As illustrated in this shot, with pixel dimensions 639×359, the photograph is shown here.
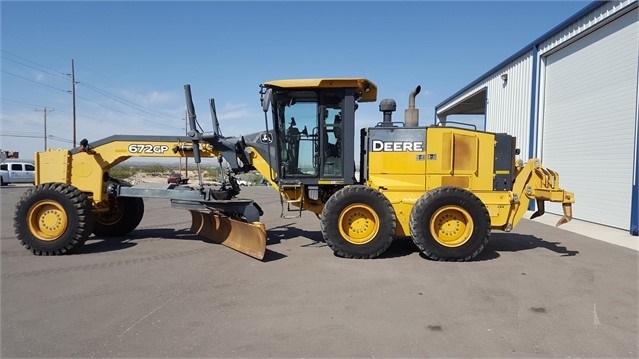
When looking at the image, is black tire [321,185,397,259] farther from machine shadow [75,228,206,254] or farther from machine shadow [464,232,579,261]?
machine shadow [75,228,206,254]

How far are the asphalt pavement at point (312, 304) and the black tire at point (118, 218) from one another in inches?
43.3

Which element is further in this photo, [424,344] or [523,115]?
[523,115]

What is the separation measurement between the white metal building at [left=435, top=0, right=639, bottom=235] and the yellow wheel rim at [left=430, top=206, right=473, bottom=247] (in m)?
6.08

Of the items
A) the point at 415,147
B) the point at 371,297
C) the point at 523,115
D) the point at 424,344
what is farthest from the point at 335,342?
the point at 523,115

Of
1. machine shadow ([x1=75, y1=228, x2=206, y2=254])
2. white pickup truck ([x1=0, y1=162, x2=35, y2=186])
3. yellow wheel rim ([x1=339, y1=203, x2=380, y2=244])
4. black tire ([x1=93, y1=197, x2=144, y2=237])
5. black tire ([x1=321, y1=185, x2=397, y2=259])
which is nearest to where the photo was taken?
black tire ([x1=321, y1=185, x2=397, y2=259])

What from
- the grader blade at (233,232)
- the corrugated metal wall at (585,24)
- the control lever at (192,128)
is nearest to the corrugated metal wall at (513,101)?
the corrugated metal wall at (585,24)

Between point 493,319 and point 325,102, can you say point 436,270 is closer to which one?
point 493,319

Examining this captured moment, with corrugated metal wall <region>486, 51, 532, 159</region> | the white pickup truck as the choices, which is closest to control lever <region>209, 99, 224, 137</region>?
corrugated metal wall <region>486, 51, 532, 159</region>

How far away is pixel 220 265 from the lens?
6.34 m

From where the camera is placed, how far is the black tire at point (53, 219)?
693cm

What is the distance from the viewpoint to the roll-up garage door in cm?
1045

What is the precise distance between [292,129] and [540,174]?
4689 mm

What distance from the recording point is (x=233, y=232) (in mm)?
7602

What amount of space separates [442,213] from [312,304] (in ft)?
10.5
